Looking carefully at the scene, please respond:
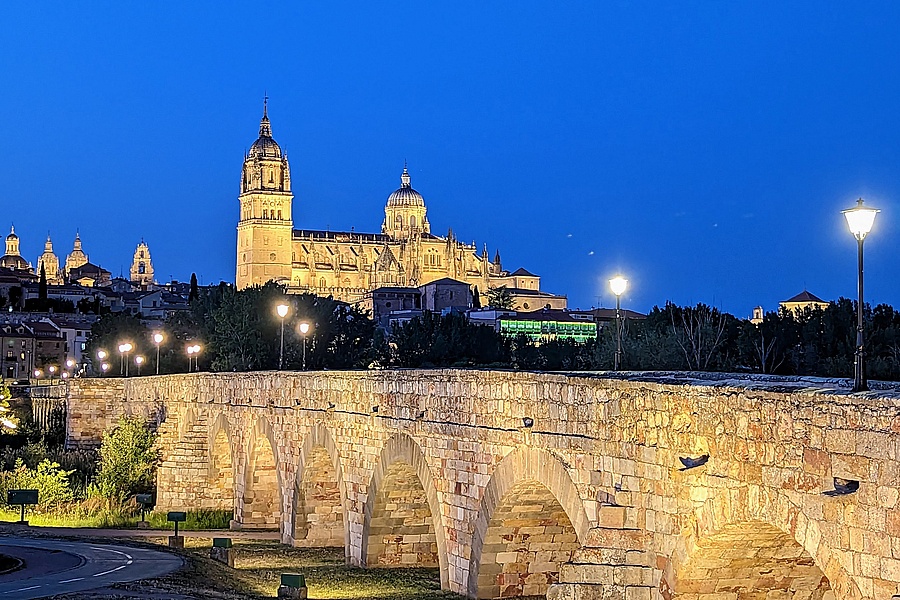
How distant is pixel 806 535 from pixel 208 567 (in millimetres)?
14179

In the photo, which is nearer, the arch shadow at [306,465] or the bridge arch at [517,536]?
the bridge arch at [517,536]

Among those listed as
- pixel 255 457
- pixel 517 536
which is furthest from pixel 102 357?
pixel 517 536

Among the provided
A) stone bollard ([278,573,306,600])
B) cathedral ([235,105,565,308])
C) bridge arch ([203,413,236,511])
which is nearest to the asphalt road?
stone bollard ([278,573,306,600])

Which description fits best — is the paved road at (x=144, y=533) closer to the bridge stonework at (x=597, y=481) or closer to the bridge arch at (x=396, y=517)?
the bridge stonework at (x=597, y=481)

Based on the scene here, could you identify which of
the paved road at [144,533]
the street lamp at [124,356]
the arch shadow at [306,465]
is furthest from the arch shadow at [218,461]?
the street lamp at [124,356]

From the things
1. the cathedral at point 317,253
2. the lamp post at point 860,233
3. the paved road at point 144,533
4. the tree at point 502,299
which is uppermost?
the cathedral at point 317,253

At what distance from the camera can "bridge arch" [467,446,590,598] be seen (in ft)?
54.0

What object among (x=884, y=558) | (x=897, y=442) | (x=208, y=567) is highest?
(x=897, y=442)

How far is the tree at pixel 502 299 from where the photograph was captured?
175m

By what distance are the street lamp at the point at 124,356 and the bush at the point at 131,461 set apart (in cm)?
1622

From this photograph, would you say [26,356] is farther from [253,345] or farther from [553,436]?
[553,436]

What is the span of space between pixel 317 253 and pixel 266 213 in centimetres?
1061

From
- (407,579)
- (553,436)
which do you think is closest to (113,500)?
(407,579)

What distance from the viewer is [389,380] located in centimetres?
2036
